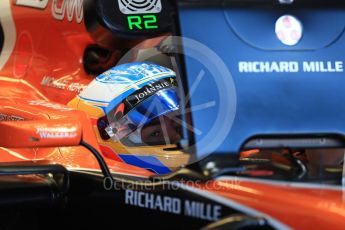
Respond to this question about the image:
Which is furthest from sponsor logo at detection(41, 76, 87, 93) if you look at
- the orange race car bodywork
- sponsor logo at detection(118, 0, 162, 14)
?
sponsor logo at detection(118, 0, 162, 14)

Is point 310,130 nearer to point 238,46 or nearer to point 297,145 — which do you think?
point 297,145

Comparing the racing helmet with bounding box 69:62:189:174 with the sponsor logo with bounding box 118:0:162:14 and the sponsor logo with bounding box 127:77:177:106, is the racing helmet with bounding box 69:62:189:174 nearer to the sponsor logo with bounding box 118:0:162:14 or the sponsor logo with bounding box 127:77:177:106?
the sponsor logo with bounding box 127:77:177:106

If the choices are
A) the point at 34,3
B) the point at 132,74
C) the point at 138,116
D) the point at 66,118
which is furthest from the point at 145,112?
the point at 34,3

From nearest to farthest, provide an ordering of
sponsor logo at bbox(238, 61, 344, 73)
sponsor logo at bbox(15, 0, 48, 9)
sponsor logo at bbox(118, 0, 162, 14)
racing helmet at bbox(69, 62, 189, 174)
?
sponsor logo at bbox(238, 61, 344, 73), sponsor logo at bbox(118, 0, 162, 14), racing helmet at bbox(69, 62, 189, 174), sponsor logo at bbox(15, 0, 48, 9)

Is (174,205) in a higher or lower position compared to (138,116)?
lower

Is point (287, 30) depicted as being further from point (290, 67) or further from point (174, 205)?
point (174, 205)

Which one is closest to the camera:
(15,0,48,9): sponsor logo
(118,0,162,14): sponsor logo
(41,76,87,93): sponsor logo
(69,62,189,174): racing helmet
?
(118,0,162,14): sponsor logo

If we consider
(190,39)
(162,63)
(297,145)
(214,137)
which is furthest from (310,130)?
(162,63)

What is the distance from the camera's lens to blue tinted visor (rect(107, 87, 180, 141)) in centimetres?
184

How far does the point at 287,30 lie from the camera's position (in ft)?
4.22

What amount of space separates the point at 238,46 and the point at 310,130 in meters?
0.21

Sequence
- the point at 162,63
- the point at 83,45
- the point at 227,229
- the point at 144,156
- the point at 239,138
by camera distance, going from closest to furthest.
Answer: the point at 227,229 < the point at 239,138 < the point at 144,156 < the point at 162,63 < the point at 83,45

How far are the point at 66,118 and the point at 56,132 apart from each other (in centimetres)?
9

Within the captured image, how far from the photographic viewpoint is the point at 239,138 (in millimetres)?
1235
